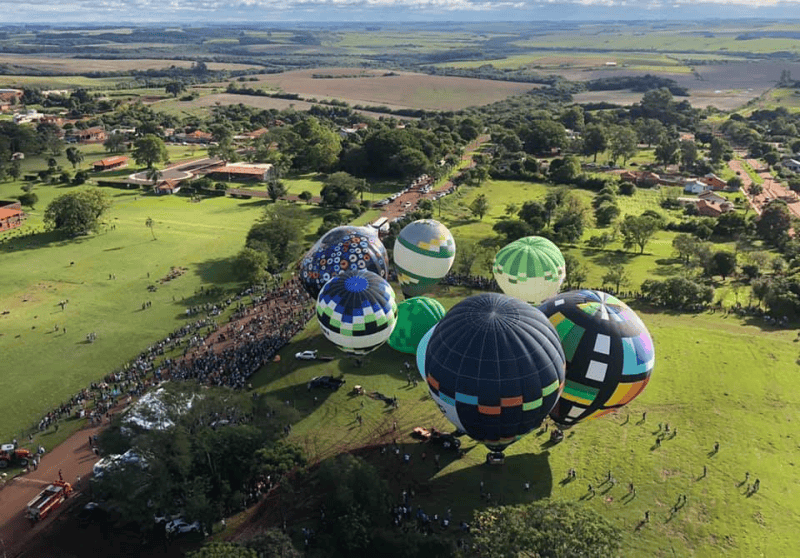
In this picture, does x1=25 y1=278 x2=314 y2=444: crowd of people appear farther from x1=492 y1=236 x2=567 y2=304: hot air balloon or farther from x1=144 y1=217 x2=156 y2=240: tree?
x1=144 y1=217 x2=156 y2=240: tree

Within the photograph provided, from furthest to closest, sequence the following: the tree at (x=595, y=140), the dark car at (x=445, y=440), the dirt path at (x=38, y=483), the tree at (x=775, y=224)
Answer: the tree at (x=595, y=140) < the tree at (x=775, y=224) < the dark car at (x=445, y=440) < the dirt path at (x=38, y=483)

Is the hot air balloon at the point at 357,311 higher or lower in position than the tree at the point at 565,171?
higher

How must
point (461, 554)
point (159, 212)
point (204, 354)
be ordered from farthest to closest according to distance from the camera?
1. point (159, 212)
2. point (204, 354)
3. point (461, 554)

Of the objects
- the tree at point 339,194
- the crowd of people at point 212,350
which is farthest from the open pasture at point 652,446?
the tree at point 339,194

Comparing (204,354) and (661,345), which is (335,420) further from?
(661,345)

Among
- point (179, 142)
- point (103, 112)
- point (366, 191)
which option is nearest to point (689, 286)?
point (366, 191)

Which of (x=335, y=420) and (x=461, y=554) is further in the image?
(x=335, y=420)

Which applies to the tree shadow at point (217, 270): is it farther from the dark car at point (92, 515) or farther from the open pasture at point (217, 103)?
the open pasture at point (217, 103)

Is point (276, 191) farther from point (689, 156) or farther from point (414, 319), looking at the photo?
point (689, 156)
